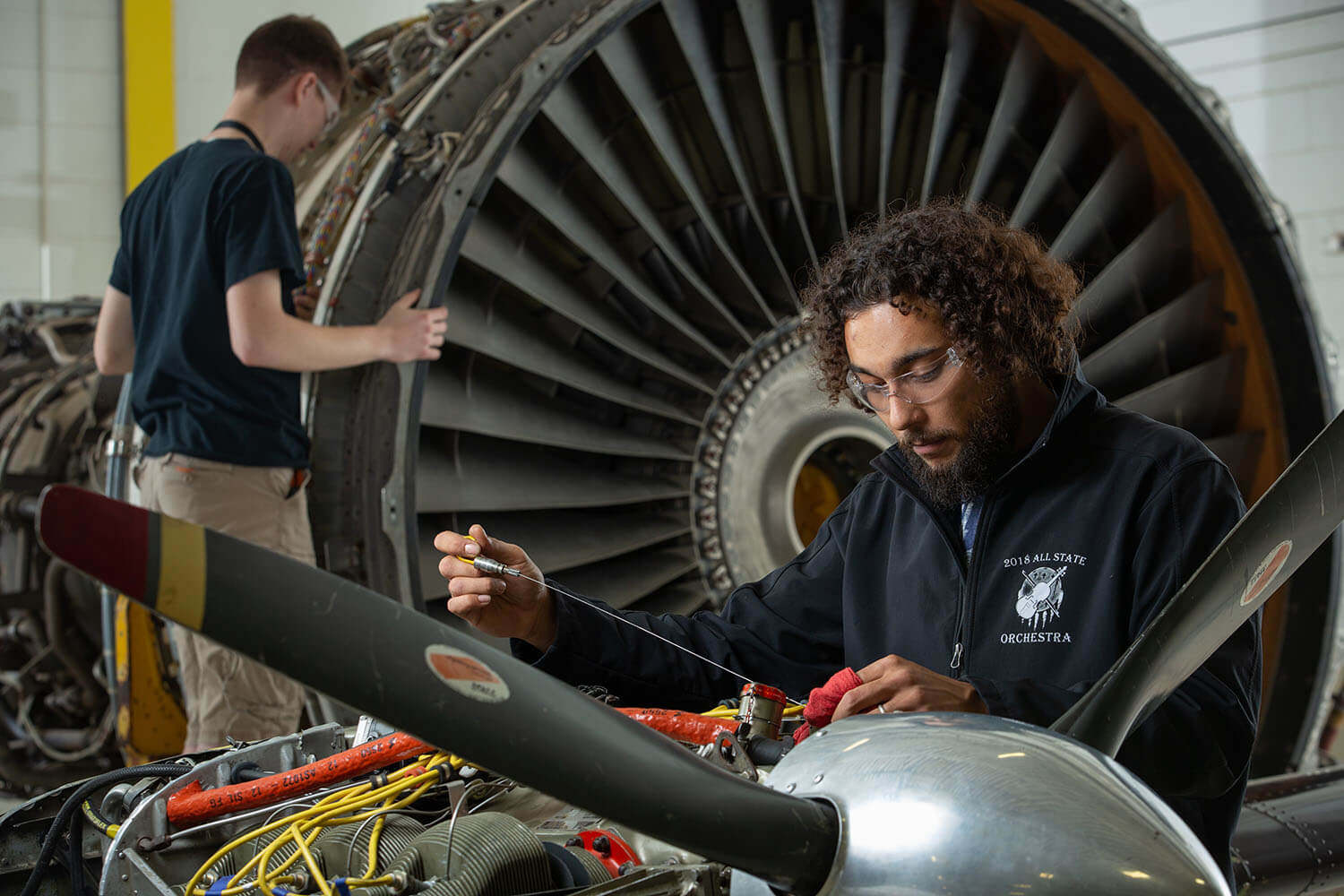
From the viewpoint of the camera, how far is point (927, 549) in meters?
1.60

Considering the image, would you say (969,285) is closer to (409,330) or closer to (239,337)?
(409,330)

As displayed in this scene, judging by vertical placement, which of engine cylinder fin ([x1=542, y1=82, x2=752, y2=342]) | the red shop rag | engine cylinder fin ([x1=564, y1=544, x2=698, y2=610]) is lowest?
engine cylinder fin ([x1=564, y1=544, x2=698, y2=610])

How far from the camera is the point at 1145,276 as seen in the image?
3197 millimetres

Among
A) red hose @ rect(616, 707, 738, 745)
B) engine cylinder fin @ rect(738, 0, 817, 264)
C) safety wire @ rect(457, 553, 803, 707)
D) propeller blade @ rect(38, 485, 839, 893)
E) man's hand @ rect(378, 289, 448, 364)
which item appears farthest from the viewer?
engine cylinder fin @ rect(738, 0, 817, 264)

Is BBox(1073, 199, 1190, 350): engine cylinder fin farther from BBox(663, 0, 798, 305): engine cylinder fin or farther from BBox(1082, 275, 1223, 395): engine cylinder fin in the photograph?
BBox(663, 0, 798, 305): engine cylinder fin

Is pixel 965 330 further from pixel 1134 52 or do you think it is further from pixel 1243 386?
pixel 1243 386

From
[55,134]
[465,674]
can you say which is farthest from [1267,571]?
[55,134]

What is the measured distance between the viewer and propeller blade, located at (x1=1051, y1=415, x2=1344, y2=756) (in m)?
1.09

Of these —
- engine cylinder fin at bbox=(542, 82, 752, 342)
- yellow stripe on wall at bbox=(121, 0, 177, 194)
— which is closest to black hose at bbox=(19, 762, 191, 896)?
engine cylinder fin at bbox=(542, 82, 752, 342)

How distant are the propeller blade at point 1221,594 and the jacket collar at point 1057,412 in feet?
1.12

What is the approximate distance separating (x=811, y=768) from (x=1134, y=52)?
2498 mm

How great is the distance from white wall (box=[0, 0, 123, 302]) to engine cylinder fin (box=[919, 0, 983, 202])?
6.12 meters

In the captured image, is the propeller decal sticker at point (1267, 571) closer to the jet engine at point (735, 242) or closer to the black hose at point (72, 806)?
the black hose at point (72, 806)

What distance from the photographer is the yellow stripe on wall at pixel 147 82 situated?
23.7ft
